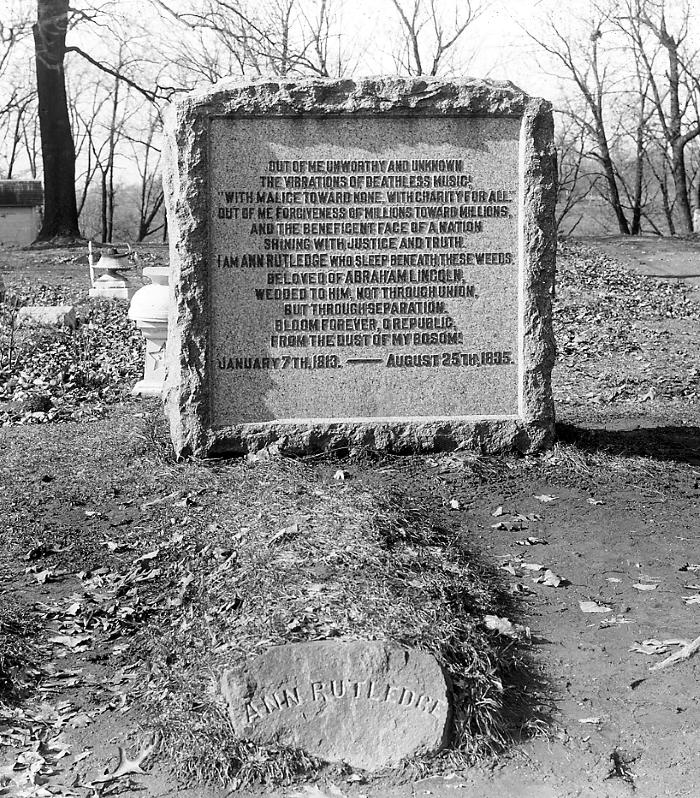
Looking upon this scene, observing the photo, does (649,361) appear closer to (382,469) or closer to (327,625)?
(382,469)

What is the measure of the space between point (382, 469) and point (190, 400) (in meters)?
1.30

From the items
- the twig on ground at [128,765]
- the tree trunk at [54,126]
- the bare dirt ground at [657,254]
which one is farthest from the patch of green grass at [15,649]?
the tree trunk at [54,126]

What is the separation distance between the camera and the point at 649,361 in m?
10.5

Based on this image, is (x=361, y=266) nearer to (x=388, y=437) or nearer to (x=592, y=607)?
(x=388, y=437)

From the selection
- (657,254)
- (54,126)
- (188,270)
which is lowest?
(188,270)

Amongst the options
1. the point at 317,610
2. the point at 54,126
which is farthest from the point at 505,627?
the point at 54,126

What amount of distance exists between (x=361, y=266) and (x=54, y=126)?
60.2 ft

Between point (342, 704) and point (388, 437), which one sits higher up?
point (388, 437)

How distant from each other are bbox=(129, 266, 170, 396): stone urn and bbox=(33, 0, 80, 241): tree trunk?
48.4 feet

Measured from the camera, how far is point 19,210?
41.4 meters

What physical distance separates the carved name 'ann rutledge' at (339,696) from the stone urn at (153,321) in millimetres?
5656

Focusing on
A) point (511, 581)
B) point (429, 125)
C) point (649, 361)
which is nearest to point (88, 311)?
point (649, 361)

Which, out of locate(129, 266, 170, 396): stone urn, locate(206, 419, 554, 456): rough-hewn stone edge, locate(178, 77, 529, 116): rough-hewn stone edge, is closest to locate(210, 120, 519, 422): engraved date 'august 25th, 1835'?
locate(178, 77, 529, 116): rough-hewn stone edge

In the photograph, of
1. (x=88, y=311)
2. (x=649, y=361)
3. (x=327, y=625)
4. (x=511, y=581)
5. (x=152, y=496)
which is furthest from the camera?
(x=88, y=311)
